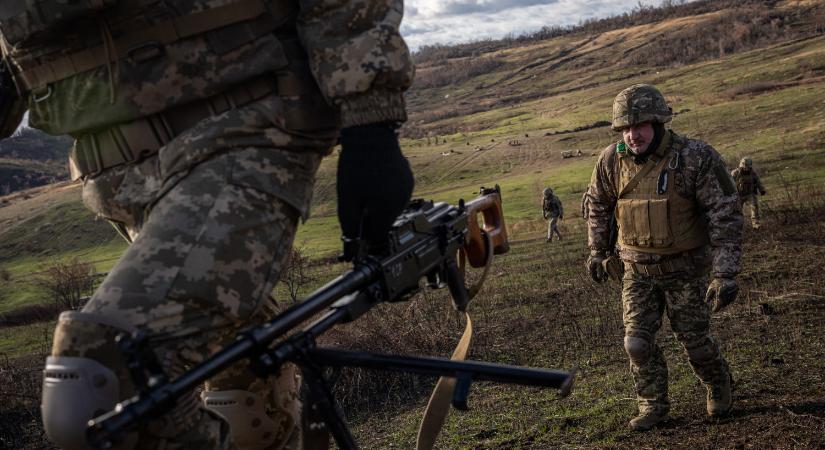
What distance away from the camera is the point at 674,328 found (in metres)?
5.18

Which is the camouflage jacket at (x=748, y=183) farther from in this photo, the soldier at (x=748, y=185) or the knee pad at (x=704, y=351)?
the knee pad at (x=704, y=351)

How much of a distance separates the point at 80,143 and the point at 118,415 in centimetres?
129

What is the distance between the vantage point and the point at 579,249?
51.5 ft

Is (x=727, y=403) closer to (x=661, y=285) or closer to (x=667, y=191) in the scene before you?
(x=661, y=285)

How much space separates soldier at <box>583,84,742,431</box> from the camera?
495 centimetres

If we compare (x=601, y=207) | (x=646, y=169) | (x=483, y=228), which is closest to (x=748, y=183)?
(x=601, y=207)

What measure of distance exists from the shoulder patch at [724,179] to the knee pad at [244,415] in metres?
3.13

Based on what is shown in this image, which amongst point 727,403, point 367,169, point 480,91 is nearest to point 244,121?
point 367,169

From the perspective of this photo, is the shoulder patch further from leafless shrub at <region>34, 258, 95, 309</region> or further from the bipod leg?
leafless shrub at <region>34, 258, 95, 309</region>

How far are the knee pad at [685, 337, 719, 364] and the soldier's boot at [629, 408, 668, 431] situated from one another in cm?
39

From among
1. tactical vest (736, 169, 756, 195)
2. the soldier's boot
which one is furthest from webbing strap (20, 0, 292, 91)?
tactical vest (736, 169, 756, 195)

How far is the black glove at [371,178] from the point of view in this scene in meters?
2.51

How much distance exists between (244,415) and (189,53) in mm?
1275

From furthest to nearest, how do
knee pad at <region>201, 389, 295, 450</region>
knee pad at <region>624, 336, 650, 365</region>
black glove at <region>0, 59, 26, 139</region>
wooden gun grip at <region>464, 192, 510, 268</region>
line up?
knee pad at <region>624, 336, 650, 365</region> → wooden gun grip at <region>464, 192, 510, 268</region> → knee pad at <region>201, 389, 295, 450</region> → black glove at <region>0, 59, 26, 139</region>
